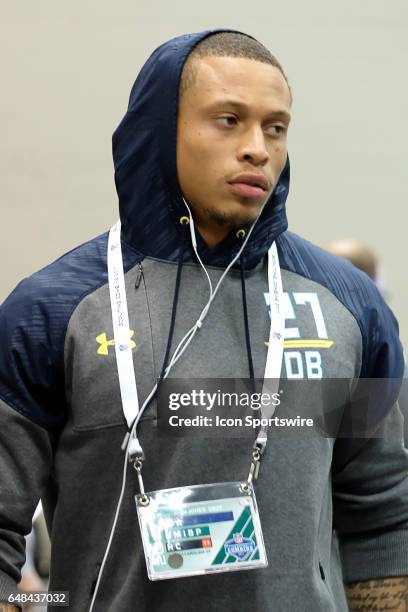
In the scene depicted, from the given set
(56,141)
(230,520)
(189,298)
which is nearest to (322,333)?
(189,298)

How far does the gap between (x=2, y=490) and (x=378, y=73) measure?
285 cm

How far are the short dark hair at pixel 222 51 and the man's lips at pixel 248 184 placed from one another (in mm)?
169

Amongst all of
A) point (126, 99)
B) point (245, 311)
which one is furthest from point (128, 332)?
point (126, 99)

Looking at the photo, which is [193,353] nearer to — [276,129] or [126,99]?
[276,129]

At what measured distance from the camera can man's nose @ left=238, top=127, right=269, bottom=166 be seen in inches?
59.6

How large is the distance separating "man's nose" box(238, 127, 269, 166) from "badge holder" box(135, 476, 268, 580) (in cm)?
47

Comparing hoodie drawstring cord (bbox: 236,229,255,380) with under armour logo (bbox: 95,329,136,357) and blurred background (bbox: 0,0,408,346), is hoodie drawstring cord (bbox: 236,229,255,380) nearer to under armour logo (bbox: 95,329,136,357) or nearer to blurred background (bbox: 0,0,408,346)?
under armour logo (bbox: 95,329,136,357)

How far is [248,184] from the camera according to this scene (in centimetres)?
153

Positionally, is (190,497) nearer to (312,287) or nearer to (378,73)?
(312,287)

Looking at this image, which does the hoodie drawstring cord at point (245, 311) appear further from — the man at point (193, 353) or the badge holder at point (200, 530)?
the badge holder at point (200, 530)

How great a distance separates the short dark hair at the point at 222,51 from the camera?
1570 mm

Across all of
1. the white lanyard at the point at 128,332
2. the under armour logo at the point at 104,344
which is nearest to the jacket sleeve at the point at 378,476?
the white lanyard at the point at 128,332

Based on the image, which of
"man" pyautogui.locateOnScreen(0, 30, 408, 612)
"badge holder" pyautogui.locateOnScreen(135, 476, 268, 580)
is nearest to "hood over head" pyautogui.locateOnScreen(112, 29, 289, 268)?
"man" pyautogui.locateOnScreen(0, 30, 408, 612)

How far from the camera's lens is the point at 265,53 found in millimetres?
1605
